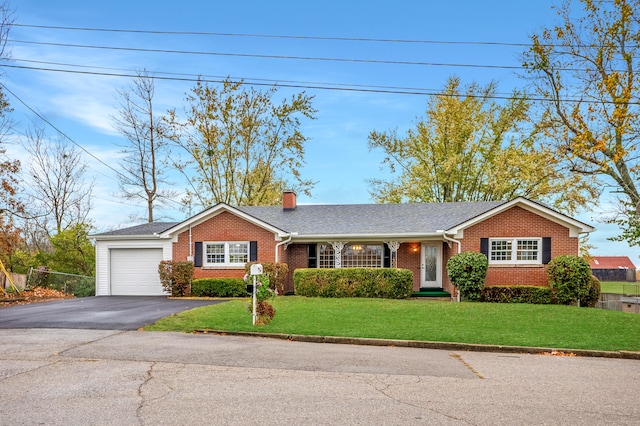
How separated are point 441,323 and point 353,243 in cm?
1005

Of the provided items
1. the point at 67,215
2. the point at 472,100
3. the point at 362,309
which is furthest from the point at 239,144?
the point at 362,309

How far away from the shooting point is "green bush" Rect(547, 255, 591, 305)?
18.0 meters

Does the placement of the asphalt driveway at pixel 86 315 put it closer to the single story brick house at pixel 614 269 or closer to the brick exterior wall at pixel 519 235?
the brick exterior wall at pixel 519 235

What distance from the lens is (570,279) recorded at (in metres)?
18.0

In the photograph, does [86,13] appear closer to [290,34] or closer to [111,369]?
[290,34]

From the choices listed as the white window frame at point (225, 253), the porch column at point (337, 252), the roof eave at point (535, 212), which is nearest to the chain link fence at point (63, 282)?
the white window frame at point (225, 253)

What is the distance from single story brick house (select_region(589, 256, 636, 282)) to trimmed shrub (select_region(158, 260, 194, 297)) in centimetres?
6439

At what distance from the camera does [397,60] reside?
17.5 metres

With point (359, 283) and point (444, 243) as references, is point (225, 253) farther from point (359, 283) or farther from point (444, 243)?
point (444, 243)

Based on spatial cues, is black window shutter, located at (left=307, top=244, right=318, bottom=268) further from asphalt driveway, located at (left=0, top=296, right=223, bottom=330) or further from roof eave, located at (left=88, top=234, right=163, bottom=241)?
roof eave, located at (left=88, top=234, right=163, bottom=241)

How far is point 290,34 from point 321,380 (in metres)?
13.0

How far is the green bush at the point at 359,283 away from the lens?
19219mm

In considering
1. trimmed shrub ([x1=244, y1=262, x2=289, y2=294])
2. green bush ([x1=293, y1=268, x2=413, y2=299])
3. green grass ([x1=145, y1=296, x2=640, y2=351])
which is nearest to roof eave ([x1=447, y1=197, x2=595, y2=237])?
green bush ([x1=293, y1=268, x2=413, y2=299])

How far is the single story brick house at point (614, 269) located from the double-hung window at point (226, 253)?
62.3 m
